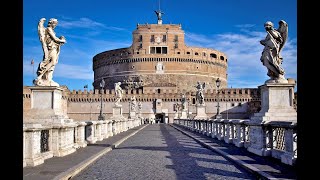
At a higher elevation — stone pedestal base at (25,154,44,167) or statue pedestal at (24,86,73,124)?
statue pedestal at (24,86,73,124)

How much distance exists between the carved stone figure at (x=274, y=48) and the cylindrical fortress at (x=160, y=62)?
72.2m

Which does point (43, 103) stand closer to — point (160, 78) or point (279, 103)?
point (279, 103)

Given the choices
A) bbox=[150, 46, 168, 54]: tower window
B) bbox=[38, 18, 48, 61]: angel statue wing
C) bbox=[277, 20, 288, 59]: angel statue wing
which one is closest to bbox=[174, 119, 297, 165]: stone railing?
bbox=[277, 20, 288, 59]: angel statue wing

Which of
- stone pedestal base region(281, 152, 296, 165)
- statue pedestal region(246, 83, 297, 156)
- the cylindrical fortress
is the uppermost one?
the cylindrical fortress

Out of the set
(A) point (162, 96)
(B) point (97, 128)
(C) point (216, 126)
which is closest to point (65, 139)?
(B) point (97, 128)

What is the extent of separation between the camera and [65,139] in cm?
919

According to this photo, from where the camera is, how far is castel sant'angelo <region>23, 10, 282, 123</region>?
75000mm

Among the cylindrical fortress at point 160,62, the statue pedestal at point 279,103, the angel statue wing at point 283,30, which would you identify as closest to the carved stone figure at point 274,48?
the angel statue wing at point 283,30

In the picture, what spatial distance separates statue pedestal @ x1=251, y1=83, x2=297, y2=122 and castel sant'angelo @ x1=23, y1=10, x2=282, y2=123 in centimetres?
6260

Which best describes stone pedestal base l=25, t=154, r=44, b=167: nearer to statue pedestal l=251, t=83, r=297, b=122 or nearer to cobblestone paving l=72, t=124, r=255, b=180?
cobblestone paving l=72, t=124, r=255, b=180

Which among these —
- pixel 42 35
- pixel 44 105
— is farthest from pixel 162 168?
pixel 42 35

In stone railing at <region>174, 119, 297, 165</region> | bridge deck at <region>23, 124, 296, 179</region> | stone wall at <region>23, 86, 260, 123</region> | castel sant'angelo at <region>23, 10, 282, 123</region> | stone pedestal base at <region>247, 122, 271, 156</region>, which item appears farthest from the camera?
castel sant'angelo at <region>23, 10, 282, 123</region>

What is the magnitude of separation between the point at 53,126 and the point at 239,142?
5.53m

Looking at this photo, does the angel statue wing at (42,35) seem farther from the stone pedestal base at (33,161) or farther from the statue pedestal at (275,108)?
the statue pedestal at (275,108)
